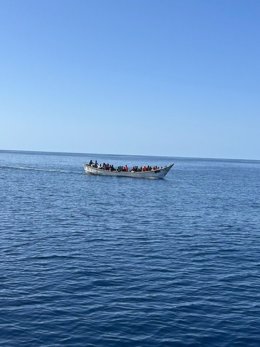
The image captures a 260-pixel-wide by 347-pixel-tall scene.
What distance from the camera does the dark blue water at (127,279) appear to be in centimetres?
1772

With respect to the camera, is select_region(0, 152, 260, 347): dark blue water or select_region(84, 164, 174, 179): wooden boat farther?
select_region(84, 164, 174, 179): wooden boat

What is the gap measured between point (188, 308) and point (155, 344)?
402cm

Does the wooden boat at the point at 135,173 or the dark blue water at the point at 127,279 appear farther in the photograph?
the wooden boat at the point at 135,173

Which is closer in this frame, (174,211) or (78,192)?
(174,211)

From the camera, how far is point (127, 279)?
955 inches

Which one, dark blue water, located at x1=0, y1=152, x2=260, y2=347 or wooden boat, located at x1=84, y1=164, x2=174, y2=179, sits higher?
wooden boat, located at x1=84, y1=164, x2=174, y2=179

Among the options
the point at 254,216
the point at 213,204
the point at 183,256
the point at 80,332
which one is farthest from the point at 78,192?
the point at 80,332

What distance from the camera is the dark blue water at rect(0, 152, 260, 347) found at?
17.7 m

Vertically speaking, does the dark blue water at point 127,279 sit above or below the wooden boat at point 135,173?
below

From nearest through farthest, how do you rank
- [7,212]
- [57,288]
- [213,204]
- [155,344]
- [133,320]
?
[155,344] → [133,320] → [57,288] → [7,212] → [213,204]

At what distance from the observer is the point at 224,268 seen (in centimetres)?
2736

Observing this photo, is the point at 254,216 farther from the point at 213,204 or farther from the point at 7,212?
the point at 7,212

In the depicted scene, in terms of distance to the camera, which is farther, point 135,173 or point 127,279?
point 135,173

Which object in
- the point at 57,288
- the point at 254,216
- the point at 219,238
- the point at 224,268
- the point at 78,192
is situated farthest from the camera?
the point at 78,192
